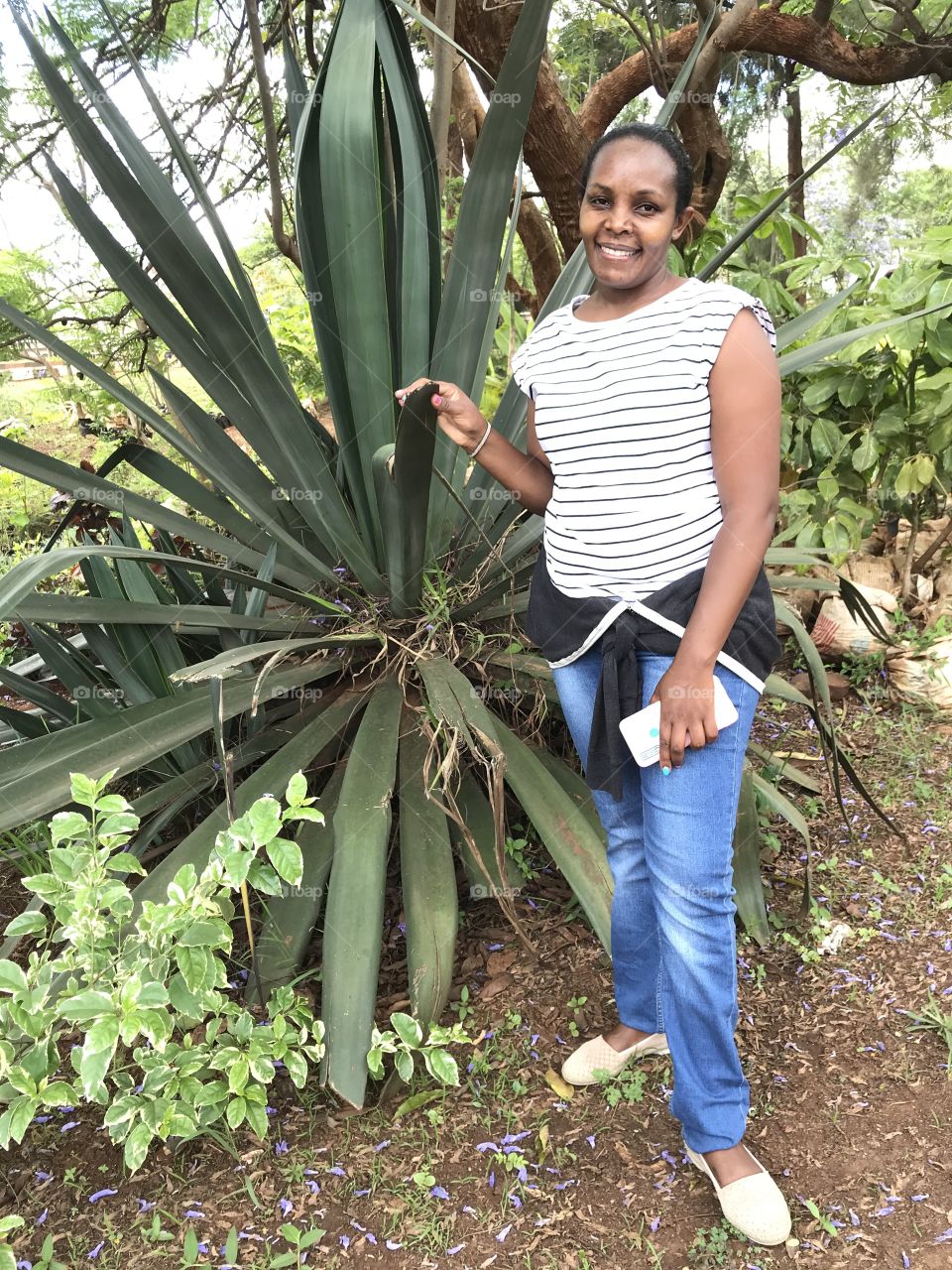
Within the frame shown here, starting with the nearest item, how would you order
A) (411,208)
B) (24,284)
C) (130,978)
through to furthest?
(130,978) < (411,208) < (24,284)

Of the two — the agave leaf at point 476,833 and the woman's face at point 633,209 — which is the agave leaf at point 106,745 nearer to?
the agave leaf at point 476,833

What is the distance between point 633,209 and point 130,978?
1.21 meters

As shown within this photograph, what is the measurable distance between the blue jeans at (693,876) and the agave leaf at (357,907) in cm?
45

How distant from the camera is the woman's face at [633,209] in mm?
1263

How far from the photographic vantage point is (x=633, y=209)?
1271 millimetres

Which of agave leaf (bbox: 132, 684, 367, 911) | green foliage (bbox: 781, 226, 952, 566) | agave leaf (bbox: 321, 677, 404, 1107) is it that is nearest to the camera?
agave leaf (bbox: 321, 677, 404, 1107)

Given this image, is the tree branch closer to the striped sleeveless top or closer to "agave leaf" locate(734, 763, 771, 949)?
the striped sleeveless top

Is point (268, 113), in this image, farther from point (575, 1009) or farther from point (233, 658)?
point (575, 1009)

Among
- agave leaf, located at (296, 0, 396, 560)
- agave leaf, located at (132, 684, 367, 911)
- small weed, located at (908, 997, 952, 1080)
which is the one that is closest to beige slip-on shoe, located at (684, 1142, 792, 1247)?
small weed, located at (908, 997, 952, 1080)

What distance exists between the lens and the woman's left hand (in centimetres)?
126

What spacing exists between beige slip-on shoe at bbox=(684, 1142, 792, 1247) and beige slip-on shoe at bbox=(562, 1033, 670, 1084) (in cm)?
28

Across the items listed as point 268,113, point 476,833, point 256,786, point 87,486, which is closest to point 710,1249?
point 476,833

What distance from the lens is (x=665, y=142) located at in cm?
128

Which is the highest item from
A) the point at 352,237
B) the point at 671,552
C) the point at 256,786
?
the point at 352,237
